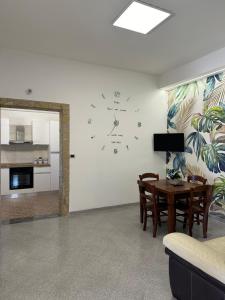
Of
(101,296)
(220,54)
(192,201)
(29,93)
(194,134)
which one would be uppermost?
(220,54)

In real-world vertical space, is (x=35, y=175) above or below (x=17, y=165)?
below

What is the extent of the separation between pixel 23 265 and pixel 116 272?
110 cm

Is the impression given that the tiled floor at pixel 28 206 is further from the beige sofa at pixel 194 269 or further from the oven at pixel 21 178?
the beige sofa at pixel 194 269

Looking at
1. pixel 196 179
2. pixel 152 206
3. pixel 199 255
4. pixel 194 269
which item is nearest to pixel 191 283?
pixel 194 269

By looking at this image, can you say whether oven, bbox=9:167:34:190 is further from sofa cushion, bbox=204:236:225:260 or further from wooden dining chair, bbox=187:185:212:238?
sofa cushion, bbox=204:236:225:260

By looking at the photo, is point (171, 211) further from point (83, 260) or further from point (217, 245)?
point (83, 260)

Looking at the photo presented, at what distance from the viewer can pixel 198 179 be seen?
158 inches

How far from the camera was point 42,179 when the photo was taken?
6465 mm

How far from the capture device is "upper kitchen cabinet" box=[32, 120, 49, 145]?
652cm

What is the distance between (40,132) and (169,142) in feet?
12.5

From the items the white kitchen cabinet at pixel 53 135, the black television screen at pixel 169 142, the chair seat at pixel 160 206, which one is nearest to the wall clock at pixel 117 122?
the black television screen at pixel 169 142

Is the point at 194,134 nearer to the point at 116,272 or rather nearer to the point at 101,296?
the point at 116,272

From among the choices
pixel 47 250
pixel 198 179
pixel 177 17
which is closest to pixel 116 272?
pixel 47 250

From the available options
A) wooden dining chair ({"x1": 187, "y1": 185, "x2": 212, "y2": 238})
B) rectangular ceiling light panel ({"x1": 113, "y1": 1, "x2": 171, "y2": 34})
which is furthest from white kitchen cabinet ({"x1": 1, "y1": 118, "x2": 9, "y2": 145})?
wooden dining chair ({"x1": 187, "y1": 185, "x2": 212, "y2": 238})
